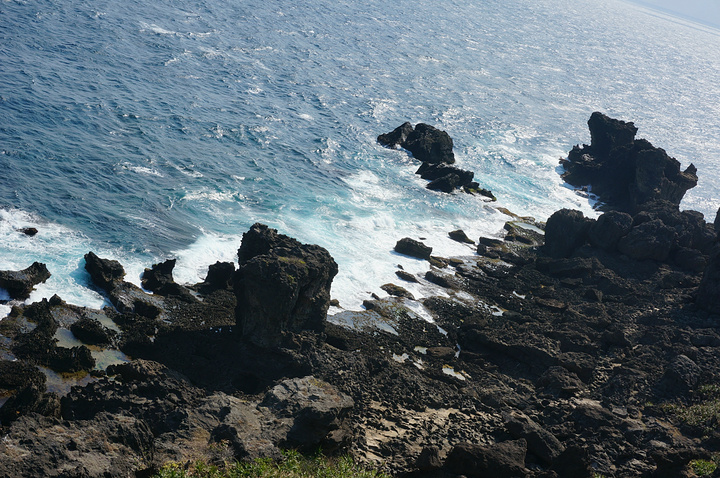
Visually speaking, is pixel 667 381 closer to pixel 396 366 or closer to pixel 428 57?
pixel 396 366

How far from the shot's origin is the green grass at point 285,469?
755 inches

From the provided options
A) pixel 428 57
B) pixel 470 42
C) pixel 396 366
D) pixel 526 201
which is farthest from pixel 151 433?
pixel 470 42

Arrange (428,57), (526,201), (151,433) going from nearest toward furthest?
(151,433) < (526,201) < (428,57)

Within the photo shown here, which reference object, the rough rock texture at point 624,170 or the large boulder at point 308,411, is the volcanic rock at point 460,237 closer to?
the rough rock texture at point 624,170

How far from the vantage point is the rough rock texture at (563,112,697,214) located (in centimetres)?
6662

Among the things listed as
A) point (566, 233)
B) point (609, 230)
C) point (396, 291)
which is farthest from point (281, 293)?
point (609, 230)

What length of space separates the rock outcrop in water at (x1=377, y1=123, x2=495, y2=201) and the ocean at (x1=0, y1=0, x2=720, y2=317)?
5.34 feet

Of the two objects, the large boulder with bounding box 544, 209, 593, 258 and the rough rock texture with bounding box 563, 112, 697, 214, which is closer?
the large boulder with bounding box 544, 209, 593, 258

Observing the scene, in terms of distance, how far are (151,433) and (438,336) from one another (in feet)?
67.9

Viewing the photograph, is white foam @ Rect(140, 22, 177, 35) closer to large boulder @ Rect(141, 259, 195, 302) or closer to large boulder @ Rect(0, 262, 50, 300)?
large boulder @ Rect(141, 259, 195, 302)

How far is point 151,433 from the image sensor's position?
2103 cm

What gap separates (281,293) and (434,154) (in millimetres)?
46025

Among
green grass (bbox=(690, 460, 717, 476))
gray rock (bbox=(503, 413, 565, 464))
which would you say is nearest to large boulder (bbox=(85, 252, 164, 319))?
gray rock (bbox=(503, 413, 565, 464))

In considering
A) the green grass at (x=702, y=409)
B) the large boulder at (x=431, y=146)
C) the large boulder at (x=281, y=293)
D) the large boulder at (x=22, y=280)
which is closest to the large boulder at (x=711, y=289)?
the green grass at (x=702, y=409)
